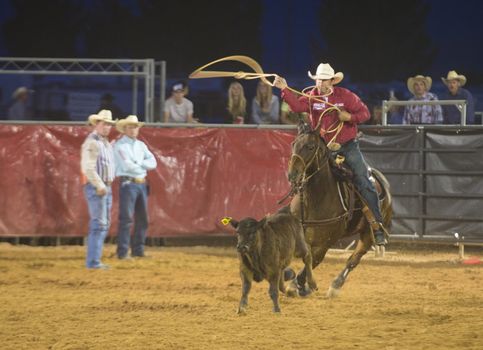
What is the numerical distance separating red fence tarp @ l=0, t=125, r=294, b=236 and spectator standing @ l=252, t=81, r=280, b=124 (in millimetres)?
1051

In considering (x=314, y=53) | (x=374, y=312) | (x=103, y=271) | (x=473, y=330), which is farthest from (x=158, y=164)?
(x=314, y=53)

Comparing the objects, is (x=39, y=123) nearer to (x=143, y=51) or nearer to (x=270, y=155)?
(x=270, y=155)

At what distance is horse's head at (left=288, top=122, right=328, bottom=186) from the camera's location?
9.38 meters

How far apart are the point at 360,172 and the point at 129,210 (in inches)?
187

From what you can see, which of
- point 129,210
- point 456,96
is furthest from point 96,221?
point 456,96

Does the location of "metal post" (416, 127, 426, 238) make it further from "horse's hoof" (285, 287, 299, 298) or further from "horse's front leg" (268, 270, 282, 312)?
"horse's front leg" (268, 270, 282, 312)

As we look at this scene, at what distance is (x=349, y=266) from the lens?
10.5 m

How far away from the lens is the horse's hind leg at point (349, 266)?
10148 millimetres

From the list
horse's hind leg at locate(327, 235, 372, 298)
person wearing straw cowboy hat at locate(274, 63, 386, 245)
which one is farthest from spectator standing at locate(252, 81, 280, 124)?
person wearing straw cowboy hat at locate(274, 63, 386, 245)

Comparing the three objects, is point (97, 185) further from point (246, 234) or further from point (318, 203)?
point (246, 234)

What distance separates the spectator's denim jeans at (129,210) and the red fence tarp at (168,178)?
3.89 feet

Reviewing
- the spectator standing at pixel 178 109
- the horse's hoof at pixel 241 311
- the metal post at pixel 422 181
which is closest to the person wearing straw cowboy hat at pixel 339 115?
the horse's hoof at pixel 241 311

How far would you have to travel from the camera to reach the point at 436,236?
14.4 m

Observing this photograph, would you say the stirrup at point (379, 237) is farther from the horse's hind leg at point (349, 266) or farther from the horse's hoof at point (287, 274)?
the horse's hoof at point (287, 274)
